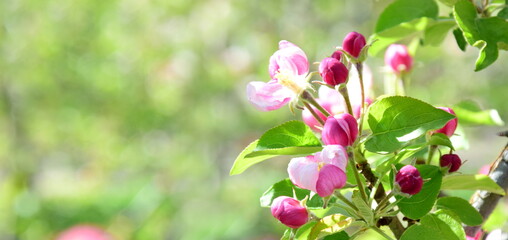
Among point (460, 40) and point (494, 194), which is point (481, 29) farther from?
point (494, 194)

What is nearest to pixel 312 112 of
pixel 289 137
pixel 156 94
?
pixel 289 137

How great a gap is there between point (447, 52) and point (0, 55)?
10.4 feet

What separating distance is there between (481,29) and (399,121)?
0.59 feet

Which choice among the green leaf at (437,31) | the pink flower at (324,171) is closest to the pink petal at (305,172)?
the pink flower at (324,171)

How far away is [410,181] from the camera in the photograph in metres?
0.57

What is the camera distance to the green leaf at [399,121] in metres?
0.57

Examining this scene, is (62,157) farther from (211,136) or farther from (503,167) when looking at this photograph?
(503,167)

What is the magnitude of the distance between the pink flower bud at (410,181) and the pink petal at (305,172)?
0.08 meters

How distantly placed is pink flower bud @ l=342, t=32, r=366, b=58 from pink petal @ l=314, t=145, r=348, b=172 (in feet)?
0.38

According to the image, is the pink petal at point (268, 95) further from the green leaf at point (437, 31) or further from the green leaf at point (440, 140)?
the green leaf at point (437, 31)

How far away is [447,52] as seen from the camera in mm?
4828

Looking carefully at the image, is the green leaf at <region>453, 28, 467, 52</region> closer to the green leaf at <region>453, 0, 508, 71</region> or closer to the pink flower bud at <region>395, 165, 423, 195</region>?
the green leaf at <region>453, 0, 508, 71</region>

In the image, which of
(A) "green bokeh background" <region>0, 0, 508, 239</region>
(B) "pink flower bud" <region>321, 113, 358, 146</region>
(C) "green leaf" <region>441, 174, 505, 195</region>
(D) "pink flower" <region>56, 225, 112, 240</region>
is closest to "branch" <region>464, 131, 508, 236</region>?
(C) "green leaf" <region>441, 174, 505, 195</region>

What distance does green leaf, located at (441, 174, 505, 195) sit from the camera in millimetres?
663
